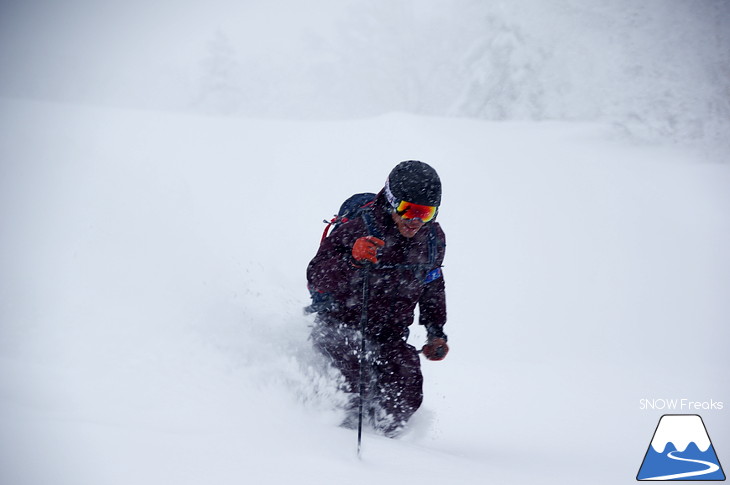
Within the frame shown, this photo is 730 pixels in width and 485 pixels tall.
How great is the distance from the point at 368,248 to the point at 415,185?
1.75ft

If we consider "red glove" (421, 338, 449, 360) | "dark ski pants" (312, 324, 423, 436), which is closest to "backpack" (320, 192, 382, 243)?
"dark ski pants" (312, 324, 423, 436)

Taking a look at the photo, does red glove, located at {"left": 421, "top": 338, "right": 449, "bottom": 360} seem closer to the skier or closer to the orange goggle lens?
the skier

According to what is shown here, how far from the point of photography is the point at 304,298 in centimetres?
722

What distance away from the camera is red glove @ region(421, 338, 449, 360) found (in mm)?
3927

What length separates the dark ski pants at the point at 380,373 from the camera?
377 cm

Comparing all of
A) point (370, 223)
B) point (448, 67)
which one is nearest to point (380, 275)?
point (370, 223)

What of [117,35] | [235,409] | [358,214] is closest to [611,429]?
[358,214]

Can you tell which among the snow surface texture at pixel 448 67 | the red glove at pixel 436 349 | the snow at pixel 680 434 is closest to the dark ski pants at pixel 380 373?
A: the red glove at pixel 436 349

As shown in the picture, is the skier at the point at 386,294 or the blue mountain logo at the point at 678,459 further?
the skier at the point at 386,294

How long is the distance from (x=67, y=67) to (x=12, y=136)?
35.0 metres

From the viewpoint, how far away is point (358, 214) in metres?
3.66

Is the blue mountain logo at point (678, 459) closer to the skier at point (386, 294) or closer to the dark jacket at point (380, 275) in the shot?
the skier at point (386, 294)

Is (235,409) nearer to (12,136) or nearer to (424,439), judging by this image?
(424,439)

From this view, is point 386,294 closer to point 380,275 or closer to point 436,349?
point 380,275
